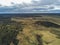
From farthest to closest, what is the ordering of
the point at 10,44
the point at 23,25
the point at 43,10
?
1. the point at 43,10
2. the point at 23,25
3. the point at 10,44

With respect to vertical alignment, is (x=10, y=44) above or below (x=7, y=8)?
below

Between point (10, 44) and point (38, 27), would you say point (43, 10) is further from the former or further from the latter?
point (10, 44)

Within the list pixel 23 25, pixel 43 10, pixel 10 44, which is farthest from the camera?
pixel 43 10

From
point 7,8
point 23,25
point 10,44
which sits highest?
point 7,8


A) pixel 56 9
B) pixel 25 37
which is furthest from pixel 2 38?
pixel 56 9

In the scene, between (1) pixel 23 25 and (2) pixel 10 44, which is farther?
(1) pixel 23 25

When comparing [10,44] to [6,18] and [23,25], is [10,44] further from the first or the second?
[6,18]

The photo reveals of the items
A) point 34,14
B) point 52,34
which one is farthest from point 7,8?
point 52,34
